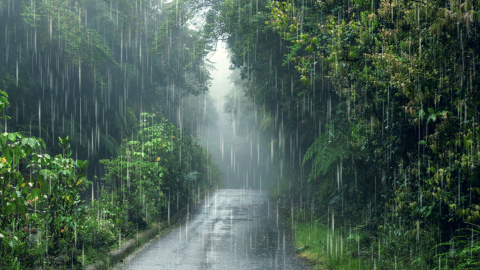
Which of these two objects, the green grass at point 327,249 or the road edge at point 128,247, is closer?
the road edge at point 128,247

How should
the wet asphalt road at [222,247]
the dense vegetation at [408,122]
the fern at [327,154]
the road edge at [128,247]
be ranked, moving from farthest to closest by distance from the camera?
the fern at [327,154] < the wet asphalt road at [222,247] < the road edge at [128,247] < the dense vegetation at [408,122]

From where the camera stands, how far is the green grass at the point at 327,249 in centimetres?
677

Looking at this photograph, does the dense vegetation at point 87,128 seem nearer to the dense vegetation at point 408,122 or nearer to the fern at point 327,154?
the dense vegetation at point 408,122

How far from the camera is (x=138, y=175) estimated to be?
1145cm

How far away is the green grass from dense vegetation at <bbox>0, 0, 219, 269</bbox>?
404 cm

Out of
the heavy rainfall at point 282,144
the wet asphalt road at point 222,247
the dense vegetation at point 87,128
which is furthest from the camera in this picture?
the wet asphalt road at point 222,247

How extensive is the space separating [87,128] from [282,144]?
10.6m

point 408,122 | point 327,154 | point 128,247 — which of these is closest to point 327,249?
point 408,122

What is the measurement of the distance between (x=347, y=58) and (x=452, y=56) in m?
1.82

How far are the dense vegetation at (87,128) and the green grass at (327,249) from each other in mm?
4038

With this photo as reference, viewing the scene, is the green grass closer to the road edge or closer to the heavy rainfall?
the heavy rainfall

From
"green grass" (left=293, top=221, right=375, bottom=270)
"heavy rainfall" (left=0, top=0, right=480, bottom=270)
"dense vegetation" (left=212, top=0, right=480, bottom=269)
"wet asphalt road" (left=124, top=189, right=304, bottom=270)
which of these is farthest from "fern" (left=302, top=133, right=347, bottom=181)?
"wet asphalt road" (left=124, top=189, right=304, bottom=270)

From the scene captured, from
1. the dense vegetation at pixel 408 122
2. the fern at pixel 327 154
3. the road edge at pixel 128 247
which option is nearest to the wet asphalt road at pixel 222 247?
the road edge at pixel 128 247

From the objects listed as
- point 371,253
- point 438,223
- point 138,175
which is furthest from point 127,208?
point 438,223
